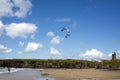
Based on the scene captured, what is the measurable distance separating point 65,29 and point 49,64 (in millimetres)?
123986

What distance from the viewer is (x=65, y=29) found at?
117 feet

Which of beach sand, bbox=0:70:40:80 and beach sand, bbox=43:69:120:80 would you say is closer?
beach sand, bbox=0:70:40:80

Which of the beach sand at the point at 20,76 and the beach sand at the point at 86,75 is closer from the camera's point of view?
the beach sand at the point at 20,76

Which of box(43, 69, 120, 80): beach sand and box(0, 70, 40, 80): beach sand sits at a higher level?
box(0, 70, 40, 80): beach sand

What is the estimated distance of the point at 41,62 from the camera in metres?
162

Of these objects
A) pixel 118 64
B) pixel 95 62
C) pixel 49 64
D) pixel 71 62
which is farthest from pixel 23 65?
pixel 118 64

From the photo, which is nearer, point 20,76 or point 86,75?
point 20,76

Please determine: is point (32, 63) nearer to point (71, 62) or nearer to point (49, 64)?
point (49, 64)

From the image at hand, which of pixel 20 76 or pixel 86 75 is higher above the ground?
pixel 20 76

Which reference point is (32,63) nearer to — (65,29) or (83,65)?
(83,65)

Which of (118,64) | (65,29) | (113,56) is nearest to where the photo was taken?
(65,29)

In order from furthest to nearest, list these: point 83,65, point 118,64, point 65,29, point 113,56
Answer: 1. point 83,65
2. point 113,56
3. point 118,64
4. point 65,29

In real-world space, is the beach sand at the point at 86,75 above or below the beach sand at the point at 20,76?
below

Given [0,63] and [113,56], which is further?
[0,63]
